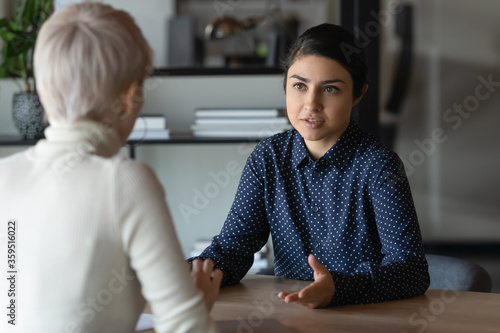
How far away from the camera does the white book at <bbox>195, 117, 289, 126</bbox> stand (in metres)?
2.91

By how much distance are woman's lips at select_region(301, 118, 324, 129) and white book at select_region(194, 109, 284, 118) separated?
1265 millimetres

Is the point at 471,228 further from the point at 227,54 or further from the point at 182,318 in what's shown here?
the point at 182,318

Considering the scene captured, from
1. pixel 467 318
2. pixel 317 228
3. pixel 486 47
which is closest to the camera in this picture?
pixel 467 318

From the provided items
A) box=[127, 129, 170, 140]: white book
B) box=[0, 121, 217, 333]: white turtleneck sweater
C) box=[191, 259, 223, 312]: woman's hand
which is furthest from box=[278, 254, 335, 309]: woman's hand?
box=[127, 129, 170, 140]: white book

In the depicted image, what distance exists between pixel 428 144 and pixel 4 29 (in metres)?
2.61

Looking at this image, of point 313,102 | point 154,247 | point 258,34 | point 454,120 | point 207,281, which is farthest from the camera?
point 454,120

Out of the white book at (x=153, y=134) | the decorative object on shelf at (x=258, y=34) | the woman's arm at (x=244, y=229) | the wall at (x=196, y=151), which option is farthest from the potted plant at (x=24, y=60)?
the woman's arm at (x=244, y=229)

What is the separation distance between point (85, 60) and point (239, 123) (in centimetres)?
211

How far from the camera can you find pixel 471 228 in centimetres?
432

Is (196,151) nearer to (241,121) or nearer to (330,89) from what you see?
(241,121)

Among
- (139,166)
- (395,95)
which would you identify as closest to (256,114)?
(395,95)

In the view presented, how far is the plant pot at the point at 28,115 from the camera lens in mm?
2928

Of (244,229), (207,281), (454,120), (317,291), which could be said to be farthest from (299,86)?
(454,120)

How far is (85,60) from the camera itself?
2.82 ft
